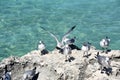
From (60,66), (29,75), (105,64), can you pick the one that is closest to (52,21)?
(60,66)

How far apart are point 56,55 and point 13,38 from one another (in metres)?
14.6

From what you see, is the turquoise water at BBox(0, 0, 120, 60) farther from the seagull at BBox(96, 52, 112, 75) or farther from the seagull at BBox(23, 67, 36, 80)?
the seagull at BBox(96, 52, 112, 75)

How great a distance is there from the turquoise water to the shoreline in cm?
1075

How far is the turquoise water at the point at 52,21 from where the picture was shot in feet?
105

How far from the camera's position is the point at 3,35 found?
111 ft

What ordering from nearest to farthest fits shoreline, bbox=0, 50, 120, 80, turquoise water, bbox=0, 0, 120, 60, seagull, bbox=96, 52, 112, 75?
seagull, bbox=96, 52, 112, 75 → shoreline, bbox=0, 50, 120, 80 → turquoise water, bbox=0, 0, 120, 60

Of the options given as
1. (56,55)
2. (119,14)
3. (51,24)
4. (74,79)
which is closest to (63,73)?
(74,79)

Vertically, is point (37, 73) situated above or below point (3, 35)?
above

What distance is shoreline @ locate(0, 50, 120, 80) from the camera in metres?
16.7

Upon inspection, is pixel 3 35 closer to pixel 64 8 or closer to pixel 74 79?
pixel 64 8

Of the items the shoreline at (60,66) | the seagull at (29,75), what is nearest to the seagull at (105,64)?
the shoreline at (60,66)

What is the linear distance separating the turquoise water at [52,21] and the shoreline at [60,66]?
10755 millimetres

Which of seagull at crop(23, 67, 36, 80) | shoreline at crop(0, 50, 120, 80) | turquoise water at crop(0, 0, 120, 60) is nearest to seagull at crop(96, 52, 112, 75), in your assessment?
shoreline at crop(0, 50, 120, 80)

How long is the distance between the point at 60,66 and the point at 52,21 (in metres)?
19.2
